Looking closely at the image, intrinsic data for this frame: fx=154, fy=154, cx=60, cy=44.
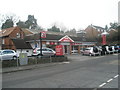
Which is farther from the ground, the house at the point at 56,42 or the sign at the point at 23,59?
the house at the point at 56,42

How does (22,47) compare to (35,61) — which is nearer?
(35,61)

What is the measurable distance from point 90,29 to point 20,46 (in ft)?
142

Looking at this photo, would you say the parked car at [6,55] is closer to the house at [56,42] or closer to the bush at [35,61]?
the bush at [35,61]

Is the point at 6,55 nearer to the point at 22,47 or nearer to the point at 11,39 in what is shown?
the point at 22,47

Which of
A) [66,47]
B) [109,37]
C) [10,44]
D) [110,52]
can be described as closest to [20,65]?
[10,44]

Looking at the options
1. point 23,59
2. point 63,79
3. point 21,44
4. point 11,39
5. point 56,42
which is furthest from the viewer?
point 56,42

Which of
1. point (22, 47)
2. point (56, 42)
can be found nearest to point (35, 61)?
point (22, 47)

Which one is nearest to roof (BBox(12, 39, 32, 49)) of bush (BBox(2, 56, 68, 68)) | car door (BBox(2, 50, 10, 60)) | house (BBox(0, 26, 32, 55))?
house (BBox(0, 26, 32, 55))

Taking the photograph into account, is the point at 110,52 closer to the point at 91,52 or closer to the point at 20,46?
the point at 91,52

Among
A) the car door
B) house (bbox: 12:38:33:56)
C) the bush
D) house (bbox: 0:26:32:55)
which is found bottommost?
the bush

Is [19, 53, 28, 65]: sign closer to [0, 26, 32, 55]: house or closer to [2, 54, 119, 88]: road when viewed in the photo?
[2, 54, 119, 88]: road

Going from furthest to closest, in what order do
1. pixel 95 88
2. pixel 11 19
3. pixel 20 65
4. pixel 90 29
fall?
pixel 90 29 → pixel 11 19 → pixel 20 65 → pixel 95 88

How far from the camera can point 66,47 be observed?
38812mm

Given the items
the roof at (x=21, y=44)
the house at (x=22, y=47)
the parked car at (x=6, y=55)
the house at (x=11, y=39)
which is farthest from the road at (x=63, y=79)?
the house at (x=11, y=39)
